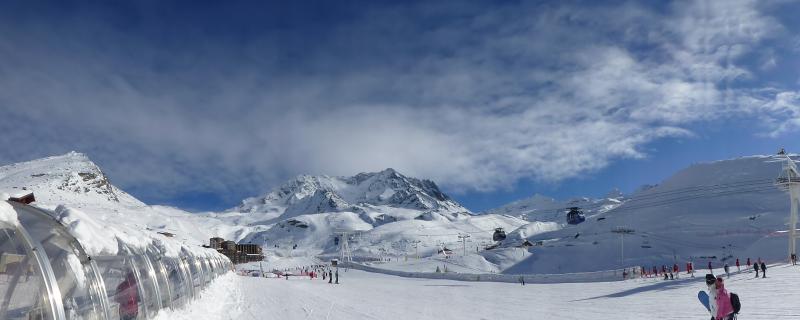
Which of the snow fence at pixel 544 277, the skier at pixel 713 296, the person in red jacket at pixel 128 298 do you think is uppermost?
the skier at pixel 713 296

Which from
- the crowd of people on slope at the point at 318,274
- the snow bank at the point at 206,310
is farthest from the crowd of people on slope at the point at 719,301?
the crowd of people on slope at the point at 318,274

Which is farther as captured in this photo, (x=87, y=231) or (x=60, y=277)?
(x=87, y=231)

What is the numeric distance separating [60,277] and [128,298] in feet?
11.2

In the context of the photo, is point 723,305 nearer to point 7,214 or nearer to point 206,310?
point 7,214

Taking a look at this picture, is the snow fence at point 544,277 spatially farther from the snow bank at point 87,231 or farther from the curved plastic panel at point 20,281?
the curved plastic panel at point 20,281

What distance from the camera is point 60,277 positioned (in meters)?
7.64

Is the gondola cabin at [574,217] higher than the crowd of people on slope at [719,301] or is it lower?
higher

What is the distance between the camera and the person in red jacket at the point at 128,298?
10170mm

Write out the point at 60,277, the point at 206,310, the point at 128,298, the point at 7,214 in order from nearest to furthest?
1. the point at 7,214
2. the point at 60,277
3. the point at 128,298
4. the point at 206,310

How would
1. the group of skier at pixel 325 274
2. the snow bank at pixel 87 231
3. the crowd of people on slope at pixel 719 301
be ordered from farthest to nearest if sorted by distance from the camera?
the group of skier at pixel 325 274
the snow bank at pixel 87 231
the crowd of people on slope at pixel 719 301

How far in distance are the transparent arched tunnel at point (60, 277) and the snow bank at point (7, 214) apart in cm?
7

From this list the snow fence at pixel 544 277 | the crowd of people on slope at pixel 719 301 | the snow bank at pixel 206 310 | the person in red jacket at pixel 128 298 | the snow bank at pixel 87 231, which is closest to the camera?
the crowd of people on slope at pixel 719 301

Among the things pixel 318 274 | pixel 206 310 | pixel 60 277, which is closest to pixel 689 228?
pixel 318 274

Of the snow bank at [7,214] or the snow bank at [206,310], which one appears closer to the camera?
the snow bank at [7,214]
